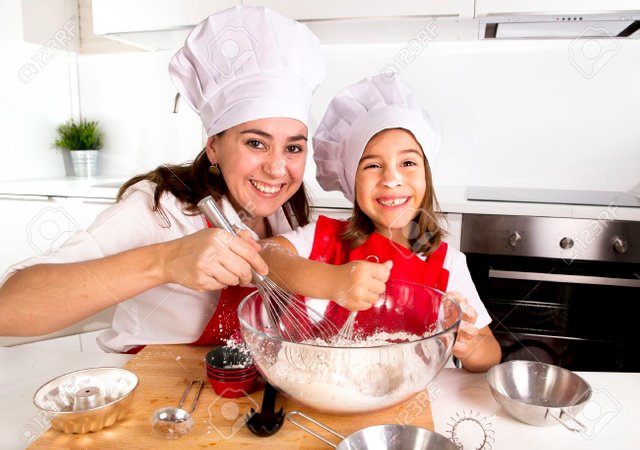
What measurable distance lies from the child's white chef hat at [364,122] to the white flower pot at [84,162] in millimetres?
1640

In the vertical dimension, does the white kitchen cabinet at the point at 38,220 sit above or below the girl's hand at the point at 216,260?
below

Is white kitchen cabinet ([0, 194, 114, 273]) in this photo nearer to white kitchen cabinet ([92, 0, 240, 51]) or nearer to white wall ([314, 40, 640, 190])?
white kitchen cabinet ([92, 0, 240, 51])

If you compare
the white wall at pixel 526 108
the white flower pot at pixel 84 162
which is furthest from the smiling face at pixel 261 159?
the white flower pot at pixel 84 162

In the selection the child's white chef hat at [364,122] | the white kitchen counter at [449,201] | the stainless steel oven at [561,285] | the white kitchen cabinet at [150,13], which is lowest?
the stainless steel oven at [561,285]

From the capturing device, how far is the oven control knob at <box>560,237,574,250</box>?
63.2 inches

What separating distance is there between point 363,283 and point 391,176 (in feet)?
0.98

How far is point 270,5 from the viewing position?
6.00 ft

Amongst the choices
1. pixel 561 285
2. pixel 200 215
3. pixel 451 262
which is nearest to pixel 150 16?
pixel 200 215

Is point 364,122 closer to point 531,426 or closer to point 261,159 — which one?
point 261,159

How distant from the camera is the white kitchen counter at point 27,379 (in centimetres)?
58

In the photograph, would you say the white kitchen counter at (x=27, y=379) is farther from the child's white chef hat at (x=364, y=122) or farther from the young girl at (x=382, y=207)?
the child's white chef hat at (x=364, y=122)

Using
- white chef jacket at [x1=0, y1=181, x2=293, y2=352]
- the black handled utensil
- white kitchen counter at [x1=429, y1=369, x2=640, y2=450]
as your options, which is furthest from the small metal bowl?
white kitchen counter at [x1=429, y1=369, x2=640, y2=450]

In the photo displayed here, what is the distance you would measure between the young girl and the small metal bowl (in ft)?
1.02

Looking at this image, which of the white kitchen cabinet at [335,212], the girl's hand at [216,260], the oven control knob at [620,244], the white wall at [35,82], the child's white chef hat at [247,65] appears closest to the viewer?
the girl's hand at [216,260]
